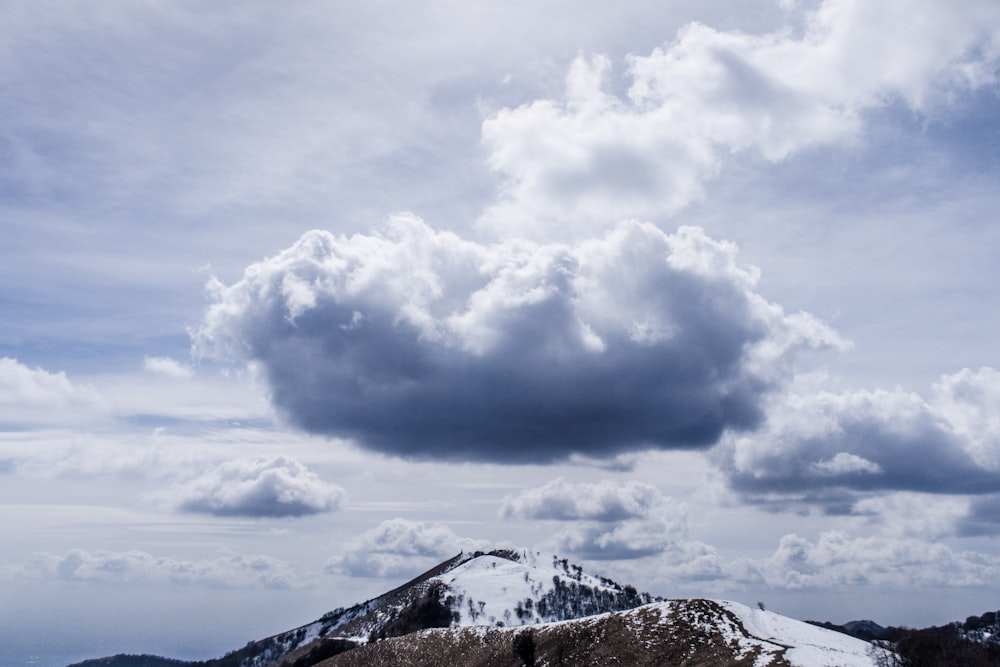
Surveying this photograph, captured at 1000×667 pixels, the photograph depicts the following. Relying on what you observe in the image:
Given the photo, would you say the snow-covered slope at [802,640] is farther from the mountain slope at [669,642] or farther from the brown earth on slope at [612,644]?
the brown earth on slope at [612,644]

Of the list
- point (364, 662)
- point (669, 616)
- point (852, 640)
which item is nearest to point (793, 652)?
point (852, 640)

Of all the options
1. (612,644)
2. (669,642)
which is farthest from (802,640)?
(612,644)

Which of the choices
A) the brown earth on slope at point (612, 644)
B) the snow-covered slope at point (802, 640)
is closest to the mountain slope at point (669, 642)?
the snow-covered slope at point (802, 640)

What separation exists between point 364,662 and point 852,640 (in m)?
103

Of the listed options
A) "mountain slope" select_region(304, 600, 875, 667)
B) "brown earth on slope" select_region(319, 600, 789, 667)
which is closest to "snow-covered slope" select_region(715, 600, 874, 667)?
"mountain slope" select_region(304, 600, 875, 667)

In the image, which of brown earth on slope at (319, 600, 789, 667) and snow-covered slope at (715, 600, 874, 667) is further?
brown earth on slope at (319, 600, 789, 667)

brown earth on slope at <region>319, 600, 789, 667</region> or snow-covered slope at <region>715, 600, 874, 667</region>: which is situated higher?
snow-covered slope at <region>715, 600, 874, 667</region>

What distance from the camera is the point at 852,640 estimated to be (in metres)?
101

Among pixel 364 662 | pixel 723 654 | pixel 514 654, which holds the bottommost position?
pixel 364 662

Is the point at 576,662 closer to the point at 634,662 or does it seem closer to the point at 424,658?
the point at 634,662

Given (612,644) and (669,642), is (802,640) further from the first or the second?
(612,644)

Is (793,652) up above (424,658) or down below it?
above

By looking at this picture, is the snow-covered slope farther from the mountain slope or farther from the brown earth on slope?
the brown earth on slope

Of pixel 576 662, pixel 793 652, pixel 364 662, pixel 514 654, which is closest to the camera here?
pixel 793 652
